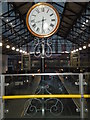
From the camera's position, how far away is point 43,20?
2.82 m

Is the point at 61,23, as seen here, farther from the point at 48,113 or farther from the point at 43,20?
the point at 48,113

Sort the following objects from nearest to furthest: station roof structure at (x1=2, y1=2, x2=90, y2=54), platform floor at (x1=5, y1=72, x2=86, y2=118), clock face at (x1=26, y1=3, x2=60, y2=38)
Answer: platform floor at (x1=5, y1=72, x2=86, y2=118) → clock face at (x1=26, y1=3, x2=60, y2=38) → station roof structure at (x1=2, y1=2, x2=90, y2=54)

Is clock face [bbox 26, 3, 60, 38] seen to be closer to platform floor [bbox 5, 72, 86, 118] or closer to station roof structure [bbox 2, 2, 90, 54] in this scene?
platform floor [bbox 5, 72, 86, 118]

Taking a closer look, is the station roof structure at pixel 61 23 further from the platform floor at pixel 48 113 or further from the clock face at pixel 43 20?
the platform floor at pixel 48 113

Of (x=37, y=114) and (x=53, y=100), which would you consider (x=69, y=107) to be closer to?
(x=53, y=100)

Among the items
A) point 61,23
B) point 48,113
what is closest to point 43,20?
point 48,113

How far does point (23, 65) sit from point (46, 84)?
3.86 metres

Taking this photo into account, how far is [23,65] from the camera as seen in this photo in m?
6.92

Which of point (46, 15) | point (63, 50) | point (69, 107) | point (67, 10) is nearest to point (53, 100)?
point (69, 107)

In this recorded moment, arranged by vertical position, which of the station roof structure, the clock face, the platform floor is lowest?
the platform floor

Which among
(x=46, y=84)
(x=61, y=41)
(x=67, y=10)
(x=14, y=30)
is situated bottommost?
(x=46, y=84)

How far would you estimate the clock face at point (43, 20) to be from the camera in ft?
8.96

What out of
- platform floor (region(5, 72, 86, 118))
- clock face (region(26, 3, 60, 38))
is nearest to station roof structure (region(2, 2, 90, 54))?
clock face (region(26, 3, 60, 38))

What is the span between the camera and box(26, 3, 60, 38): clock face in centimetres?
273
